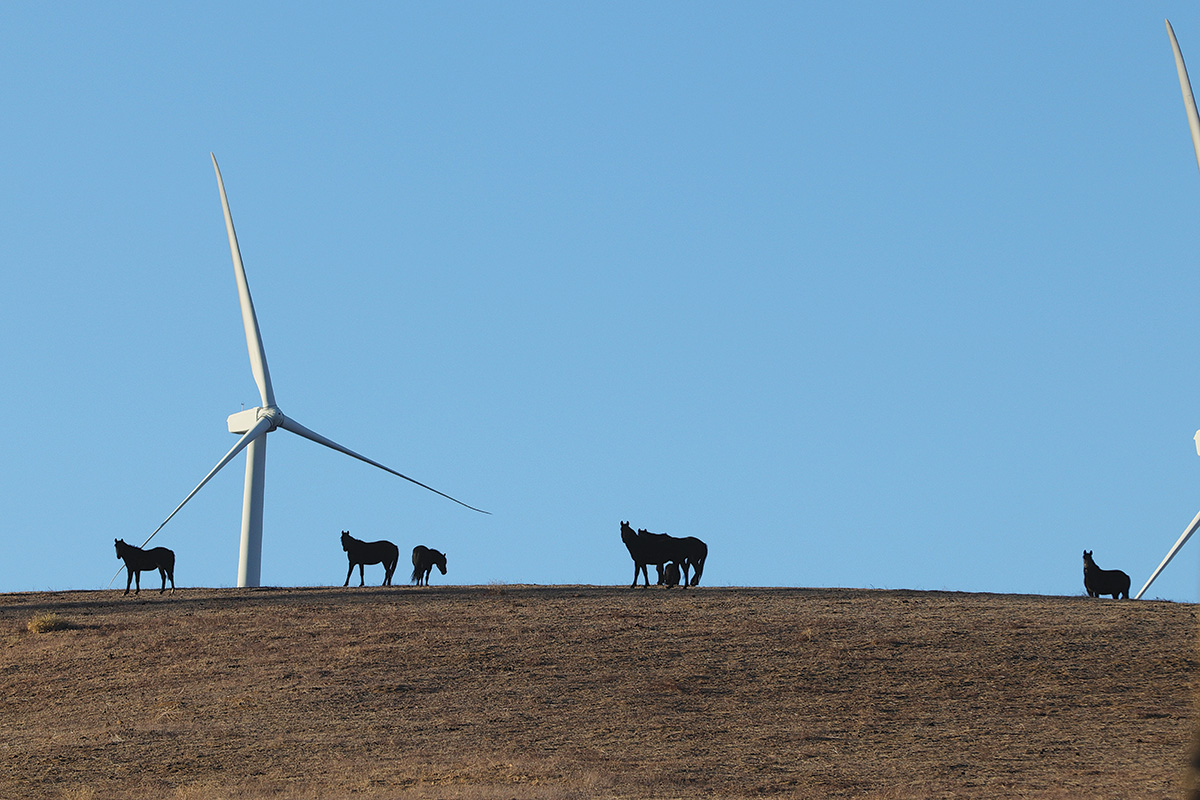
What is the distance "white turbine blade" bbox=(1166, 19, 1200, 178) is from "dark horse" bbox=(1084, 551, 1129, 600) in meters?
11.3

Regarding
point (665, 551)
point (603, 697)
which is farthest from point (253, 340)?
point (603, 697)

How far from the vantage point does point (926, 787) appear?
2092 cm

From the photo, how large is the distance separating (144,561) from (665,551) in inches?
599

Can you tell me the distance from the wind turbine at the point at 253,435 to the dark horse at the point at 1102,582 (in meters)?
20.4

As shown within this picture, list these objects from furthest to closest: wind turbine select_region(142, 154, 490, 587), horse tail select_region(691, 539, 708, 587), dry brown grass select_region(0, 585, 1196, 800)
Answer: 1. wind turbine select_region(142, 154, 490, 587)
2. horse tail select_region(691, 539, 708, 587)
3. dry brown grass select_region(0, 585, 1196, 800)

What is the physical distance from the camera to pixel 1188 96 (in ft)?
116

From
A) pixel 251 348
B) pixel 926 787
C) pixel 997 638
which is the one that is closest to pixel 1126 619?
pixel 997 638

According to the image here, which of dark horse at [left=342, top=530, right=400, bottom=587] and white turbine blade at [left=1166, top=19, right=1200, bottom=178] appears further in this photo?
dark horse at [left=342, top=530, right=400, bottom=587]

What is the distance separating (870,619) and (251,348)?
1146 inches

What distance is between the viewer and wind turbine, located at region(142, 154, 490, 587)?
48344 mm

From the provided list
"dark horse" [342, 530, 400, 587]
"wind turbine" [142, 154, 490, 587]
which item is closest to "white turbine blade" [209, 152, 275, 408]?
"wind turbine" [142, 154, 490, 587]

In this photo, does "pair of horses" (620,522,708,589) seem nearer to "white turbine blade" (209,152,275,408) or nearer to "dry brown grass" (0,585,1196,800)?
"dry brown grass" (0,585,1196,800)

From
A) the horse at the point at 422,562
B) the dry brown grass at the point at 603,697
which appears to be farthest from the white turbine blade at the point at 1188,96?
the horse at the point at 422,562

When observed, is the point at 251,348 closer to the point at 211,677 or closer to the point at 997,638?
the point at 211,677
